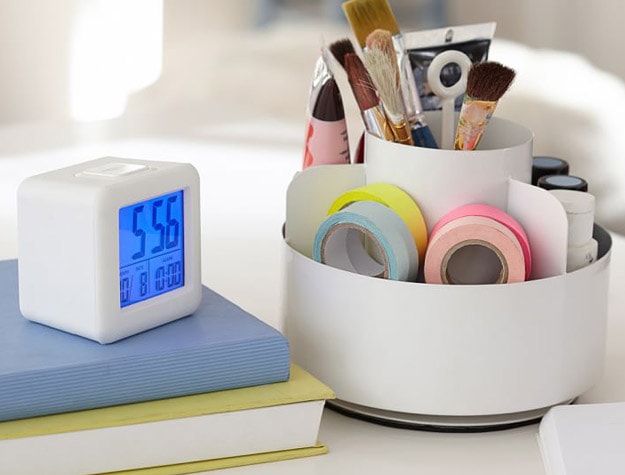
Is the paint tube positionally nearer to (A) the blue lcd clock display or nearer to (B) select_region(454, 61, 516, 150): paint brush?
(B) select_region(454, 61, 516, 150): paint brush

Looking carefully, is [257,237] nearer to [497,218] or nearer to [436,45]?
[436,45]

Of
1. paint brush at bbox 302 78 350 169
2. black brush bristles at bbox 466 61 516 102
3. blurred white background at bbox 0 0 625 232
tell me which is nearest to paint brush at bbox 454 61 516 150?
black brush bristles at bbox 466 61 516 102

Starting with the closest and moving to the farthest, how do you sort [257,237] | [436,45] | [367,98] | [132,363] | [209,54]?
[132,363]
[367,98]
[436,45]
[257,237]
[209,54]

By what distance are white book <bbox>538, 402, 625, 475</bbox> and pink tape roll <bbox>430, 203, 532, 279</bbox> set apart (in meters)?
0.09

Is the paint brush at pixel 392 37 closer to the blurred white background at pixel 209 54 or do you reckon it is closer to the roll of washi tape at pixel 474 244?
the roll of washi tape at pixel 474 244

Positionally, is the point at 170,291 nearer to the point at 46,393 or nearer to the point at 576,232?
the point at 46,393

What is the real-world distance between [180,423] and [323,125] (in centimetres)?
27

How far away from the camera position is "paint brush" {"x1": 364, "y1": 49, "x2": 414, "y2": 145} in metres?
0.68

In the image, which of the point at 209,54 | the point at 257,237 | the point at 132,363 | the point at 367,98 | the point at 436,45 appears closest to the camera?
the point at 132,363

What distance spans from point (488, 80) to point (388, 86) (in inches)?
2.4

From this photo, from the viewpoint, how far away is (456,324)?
649 millimetres

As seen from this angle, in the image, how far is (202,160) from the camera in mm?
1396

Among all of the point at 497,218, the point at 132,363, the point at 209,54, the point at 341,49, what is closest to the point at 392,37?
the point at 341,49

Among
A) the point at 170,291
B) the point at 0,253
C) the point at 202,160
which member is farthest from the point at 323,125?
the point at 202,160
